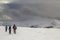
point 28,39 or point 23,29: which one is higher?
point 23,29

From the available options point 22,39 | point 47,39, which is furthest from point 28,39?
point 47,39

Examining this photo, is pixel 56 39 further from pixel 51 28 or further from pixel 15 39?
pixel 51 28

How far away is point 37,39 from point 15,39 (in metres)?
0.96

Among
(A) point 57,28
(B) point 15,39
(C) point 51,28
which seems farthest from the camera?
(C) point 51,28

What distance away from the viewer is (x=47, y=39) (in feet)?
23.1

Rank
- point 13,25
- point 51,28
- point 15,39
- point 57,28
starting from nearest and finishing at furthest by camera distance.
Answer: point 15,39 → point 13,25 → point 57,28 → point 51,28

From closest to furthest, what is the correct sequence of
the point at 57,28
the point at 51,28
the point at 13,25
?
the point at 13,25
the point at 57,28
the point at 51,28

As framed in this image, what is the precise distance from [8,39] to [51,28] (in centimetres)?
452

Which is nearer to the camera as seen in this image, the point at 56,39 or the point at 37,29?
the point at 56,39

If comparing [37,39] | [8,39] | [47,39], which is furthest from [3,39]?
[47,39]

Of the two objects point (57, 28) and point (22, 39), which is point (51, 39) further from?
point (57, 28)

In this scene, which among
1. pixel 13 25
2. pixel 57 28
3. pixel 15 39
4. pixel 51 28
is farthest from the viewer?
pixel 51 28

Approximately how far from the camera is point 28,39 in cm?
689

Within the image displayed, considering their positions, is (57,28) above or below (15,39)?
above
